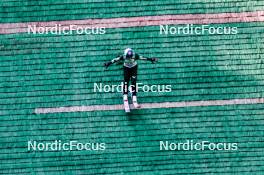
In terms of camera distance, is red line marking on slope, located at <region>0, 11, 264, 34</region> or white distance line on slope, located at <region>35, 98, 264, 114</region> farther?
red line marking on slope, located at <region>0, 11, 264, 34</region>

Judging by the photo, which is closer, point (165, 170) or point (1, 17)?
point (165, 170)

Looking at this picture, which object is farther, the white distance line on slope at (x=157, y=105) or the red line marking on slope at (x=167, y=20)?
the red line marking on slope at (x=167, y=20)

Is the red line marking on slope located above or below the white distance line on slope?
above

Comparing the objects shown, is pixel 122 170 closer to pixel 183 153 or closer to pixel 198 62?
pixel 183 153

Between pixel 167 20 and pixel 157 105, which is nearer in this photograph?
pixel 157 105

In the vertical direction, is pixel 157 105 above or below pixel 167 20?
below

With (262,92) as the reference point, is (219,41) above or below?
above

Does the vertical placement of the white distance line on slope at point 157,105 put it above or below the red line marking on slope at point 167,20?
below

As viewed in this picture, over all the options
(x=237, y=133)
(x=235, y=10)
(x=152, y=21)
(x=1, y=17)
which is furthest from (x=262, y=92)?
(x=1, y=17)

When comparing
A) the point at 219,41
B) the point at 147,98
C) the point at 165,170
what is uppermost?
the point at 219,41
